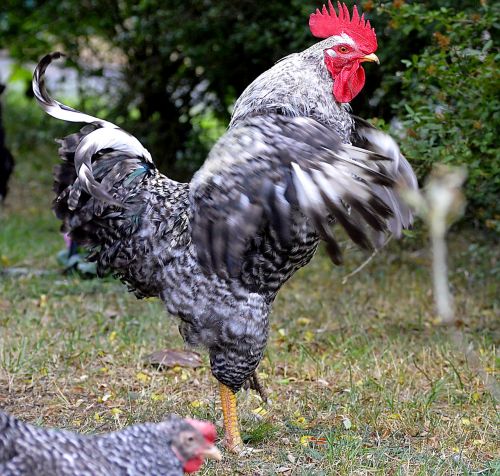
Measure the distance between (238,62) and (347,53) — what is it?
5.64 m

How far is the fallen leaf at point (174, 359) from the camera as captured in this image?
216 inches

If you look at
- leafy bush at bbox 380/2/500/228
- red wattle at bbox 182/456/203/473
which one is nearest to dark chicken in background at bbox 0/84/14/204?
leafy bush at bbox 380/2/500/228

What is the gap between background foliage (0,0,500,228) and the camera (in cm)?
584

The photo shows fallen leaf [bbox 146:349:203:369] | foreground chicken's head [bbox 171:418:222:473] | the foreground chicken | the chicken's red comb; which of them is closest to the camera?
the foreground chicken

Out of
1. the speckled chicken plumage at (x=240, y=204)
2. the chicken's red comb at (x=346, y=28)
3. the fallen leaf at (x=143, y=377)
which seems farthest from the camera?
the fallen leaf at (x=143, y=377)

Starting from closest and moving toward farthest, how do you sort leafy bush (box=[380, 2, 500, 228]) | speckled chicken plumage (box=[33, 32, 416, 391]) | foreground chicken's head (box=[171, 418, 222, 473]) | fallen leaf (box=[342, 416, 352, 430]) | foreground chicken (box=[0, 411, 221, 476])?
foreground chicken (box=[0, 411, 221, 476])
foreground chicken's head (box=[171, 418, 222, 473])
speckled chicken plumage (box=[33, 32, 416, 391])
fallen leaf (box=[342, 416, 352, 430])
leafy bush (box=[380, 2, 500, 228])

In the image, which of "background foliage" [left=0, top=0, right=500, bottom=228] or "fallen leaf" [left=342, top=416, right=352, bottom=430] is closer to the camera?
"fallen leaf" [left=342, top=416, right=352, bottom=430]

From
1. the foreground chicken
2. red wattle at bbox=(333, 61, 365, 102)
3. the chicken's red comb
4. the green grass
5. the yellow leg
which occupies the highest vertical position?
the chicken's red comb

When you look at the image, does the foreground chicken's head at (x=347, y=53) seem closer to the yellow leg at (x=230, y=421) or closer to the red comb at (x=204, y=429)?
A: the yellow leg at (x=230, y=421)

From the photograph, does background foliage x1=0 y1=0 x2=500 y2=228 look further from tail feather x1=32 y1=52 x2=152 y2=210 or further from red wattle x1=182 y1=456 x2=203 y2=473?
red wattle x1=182 y1=456 x2=203 y2=473

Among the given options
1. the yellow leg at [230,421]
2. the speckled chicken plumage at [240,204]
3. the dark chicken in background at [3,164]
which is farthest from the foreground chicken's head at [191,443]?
the dark chicken in background at [3,164]

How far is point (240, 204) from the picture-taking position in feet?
11.8

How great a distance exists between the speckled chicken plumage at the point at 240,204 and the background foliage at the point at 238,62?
1484 millimetres

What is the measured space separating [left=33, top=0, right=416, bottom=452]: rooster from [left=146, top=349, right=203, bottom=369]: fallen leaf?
1108 millimetres
